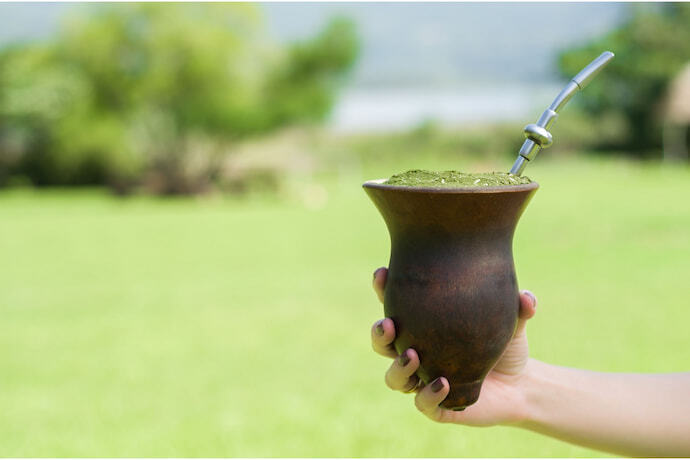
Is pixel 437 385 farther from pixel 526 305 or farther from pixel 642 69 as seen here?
pixel 642 69

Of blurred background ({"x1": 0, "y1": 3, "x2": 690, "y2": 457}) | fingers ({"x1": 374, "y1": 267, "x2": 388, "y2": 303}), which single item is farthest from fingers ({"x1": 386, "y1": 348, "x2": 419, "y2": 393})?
blurred background ({"x1": 0, "y1": 3, "x2": 690, "y2": 457})

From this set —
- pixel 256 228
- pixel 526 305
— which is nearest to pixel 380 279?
pixel 526 305

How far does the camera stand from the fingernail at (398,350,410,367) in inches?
48.8

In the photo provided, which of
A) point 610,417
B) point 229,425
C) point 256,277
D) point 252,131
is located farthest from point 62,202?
point 610,417

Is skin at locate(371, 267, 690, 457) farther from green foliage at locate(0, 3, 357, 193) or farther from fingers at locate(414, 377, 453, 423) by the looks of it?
green foliage at locate(0, 3, 357, 193)

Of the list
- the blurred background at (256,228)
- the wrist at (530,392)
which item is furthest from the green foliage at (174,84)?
the wrist at (530,392)

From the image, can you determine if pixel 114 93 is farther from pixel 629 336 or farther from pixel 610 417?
pixel 610 417

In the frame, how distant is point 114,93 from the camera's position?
16.6m

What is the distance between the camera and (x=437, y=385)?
125 centimetres

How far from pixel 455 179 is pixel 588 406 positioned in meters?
0.62

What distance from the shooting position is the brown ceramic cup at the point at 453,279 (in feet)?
3.90

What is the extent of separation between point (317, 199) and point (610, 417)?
517 inches

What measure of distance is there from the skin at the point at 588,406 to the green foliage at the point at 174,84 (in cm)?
1486

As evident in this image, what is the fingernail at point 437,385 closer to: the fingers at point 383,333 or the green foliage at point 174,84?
the fingers at point 383,333
